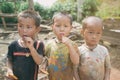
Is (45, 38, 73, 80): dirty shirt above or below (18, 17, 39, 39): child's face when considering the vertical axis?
below

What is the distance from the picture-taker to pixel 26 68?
2.45 metres

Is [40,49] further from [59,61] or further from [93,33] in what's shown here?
[93,33]

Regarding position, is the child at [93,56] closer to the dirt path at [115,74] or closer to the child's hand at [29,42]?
the child's hand at [29,42]

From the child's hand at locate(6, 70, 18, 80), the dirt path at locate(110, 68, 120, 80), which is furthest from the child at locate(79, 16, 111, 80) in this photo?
the dirt path at locate(110, 68, 120, 80)

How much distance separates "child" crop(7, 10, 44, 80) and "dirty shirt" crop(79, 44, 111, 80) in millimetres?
412

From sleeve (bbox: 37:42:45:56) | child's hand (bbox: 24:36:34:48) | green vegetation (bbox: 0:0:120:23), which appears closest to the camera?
child's hand (bbox: 24:36:34:48)

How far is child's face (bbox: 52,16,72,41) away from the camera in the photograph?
96.5 inches

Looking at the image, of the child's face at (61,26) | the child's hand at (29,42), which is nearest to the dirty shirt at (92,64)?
the child's face at (61,26)

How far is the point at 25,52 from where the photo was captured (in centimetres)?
244

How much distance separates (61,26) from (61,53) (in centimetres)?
25

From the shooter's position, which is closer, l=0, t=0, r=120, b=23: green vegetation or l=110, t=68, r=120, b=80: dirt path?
l=110, t=68, r=120, b=80: dirt path

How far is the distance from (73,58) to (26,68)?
1.43ft

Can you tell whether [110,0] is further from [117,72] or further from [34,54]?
[34,54]

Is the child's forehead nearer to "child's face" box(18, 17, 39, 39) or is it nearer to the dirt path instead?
"child's face" box(18, 17, 39, 39)
